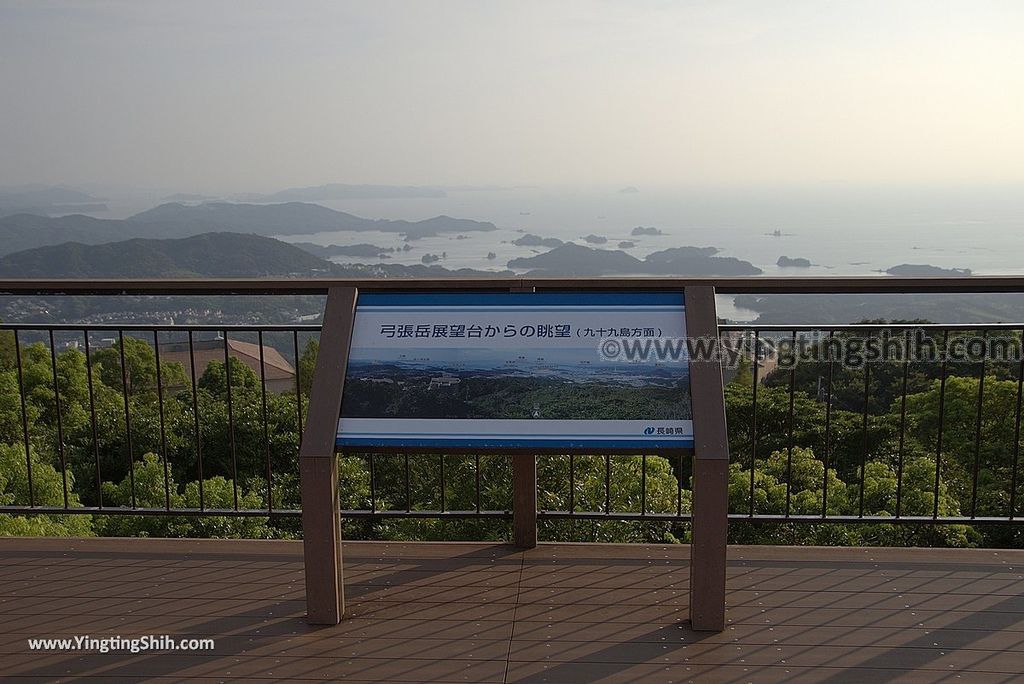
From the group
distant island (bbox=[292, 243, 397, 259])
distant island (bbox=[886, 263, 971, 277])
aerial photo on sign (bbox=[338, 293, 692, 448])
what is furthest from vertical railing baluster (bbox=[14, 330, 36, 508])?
distant island (bbox=[292, 243, 397, 259])

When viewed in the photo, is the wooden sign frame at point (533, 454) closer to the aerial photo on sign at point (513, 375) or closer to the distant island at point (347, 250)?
the aerial photo on sign at point (513, 375)

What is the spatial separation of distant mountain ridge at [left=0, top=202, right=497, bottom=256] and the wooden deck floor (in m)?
20.5

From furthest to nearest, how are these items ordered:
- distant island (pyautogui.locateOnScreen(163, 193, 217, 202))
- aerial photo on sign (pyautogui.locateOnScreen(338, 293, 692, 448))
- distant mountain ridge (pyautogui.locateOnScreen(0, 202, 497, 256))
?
distant island (pyautogui.locateOnScreen(163, 193, 217, 202)) → distant mountain ridge (pyautogui.locateOnScreen(0, 202, 497, 256)) → aerial photo on sign (pyautogui.locateOnScreen(338, 293, 692, 448))

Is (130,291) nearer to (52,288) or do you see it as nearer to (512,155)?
(52,288)

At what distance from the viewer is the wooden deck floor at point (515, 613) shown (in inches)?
101

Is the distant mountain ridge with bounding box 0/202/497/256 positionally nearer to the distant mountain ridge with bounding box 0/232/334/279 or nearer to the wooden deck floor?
the distant mountain ridge with bounding box 0/232/334/279

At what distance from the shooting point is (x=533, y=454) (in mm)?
2734

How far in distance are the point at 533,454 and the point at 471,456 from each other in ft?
11.4

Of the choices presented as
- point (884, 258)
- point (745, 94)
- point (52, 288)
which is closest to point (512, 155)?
point (745, 94)

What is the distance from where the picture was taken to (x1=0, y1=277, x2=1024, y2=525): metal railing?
3344 mm

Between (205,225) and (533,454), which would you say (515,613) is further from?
(205,225)

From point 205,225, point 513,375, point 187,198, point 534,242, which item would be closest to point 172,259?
point 205,225

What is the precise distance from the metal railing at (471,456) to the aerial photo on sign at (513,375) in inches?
6.3

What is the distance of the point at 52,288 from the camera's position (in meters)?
3.36
